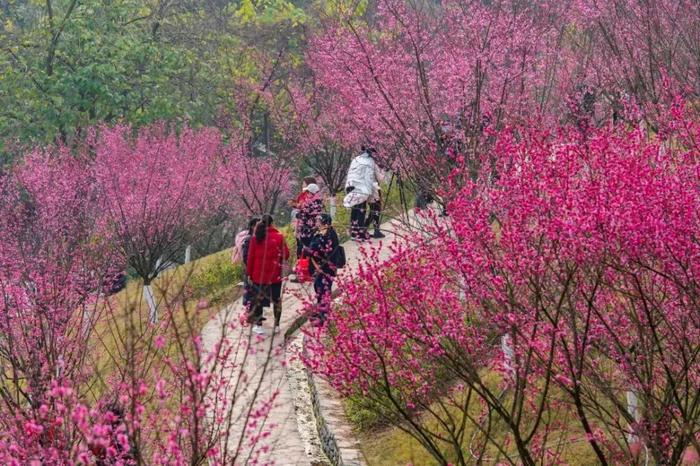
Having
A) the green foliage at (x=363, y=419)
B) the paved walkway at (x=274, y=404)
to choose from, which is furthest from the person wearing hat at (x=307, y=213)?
the green foliage at (x=363, y=419)

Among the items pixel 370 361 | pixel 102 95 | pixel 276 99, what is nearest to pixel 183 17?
pixel 276 99

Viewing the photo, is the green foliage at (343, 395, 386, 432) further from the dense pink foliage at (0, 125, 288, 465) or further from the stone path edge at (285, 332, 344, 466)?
the dense pink foliage at (0, 125, 288, 465)

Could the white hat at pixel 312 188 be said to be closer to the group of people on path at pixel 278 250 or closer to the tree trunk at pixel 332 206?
the group of people on path at pixel 278 250

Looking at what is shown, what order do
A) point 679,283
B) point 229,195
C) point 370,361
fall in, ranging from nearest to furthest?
point 679,283
point 370,361
point 229,195

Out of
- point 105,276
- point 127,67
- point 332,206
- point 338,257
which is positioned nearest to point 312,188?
point 338,257

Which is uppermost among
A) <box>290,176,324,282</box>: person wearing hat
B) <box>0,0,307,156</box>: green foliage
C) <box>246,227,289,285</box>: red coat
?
<box>0,0,307,156</box>: green foliage

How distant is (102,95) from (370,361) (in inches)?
874

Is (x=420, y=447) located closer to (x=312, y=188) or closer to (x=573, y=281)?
(x=573, y=281)

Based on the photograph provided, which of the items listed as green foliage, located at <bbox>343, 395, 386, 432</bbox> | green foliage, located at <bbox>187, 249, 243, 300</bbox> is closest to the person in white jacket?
green foliage, located at <bbox>187, 249, 243, 300</bbox>

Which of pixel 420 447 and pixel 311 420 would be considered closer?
pixel 420 447

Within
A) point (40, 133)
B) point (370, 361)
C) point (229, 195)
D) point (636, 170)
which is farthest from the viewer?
point (229, 195)

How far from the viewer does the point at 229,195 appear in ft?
104

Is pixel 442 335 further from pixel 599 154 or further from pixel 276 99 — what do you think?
pixel 276 99

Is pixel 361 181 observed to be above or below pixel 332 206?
below
